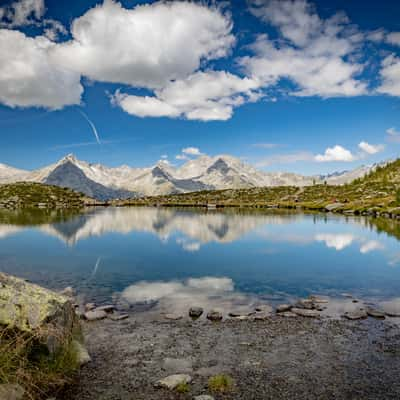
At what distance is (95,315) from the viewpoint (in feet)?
98.0

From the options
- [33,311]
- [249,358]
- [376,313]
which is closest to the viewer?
[33,311]

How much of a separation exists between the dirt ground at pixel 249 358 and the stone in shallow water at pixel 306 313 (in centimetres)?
94

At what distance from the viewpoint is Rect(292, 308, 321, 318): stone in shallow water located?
30.6m

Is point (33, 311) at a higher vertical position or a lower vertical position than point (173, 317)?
higher

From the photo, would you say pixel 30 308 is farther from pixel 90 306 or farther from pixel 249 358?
pixel 90 306

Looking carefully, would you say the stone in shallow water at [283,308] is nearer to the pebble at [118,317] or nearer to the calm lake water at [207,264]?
the calm lake water at [207,264]

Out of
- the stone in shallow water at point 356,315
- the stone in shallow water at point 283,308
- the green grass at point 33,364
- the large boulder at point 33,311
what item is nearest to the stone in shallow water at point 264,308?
the stone in shallow water at point 283,308

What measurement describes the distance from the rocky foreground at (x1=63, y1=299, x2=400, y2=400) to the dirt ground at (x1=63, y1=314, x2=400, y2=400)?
0.05 metres

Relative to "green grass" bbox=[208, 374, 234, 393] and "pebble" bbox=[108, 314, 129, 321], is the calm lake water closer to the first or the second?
"pebble" bbox=[108, 314, 129, 321]

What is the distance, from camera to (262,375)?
19641mm

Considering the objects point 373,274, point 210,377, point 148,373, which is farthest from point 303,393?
point 373,274

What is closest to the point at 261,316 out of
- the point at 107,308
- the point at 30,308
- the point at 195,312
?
the point at 195,312

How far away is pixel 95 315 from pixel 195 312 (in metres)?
8.49

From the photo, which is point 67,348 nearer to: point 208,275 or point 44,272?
point 208,275
